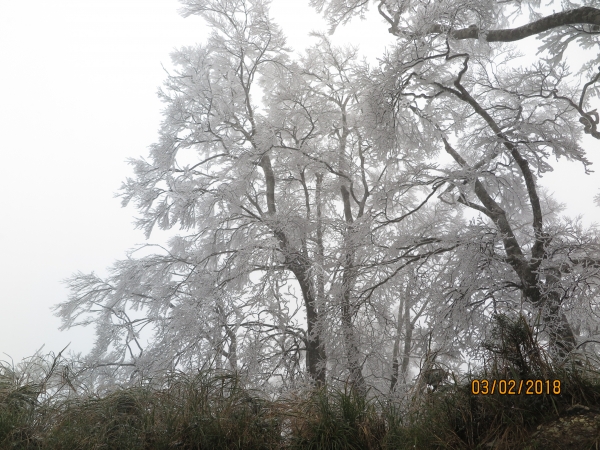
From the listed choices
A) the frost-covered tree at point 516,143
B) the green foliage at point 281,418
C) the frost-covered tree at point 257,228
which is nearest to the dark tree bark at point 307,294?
the frost-covered tree at point 257,228

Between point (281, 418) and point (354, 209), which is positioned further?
point (354, 209)

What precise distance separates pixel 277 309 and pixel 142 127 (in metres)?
89.3

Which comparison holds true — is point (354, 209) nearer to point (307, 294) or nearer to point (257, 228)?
point (257, 228)

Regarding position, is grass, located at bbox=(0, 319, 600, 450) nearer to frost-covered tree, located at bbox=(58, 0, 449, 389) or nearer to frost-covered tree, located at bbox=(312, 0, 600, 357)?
frost-covered tree, located at bbox=(312, 0, 600, 357)

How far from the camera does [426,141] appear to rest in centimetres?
750

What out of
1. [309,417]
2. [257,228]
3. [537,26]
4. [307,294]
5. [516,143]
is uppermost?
[537,26]

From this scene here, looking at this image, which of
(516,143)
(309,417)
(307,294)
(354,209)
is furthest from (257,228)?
(309,417)

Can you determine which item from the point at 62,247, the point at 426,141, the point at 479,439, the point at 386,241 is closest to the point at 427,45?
the point at 426,141
